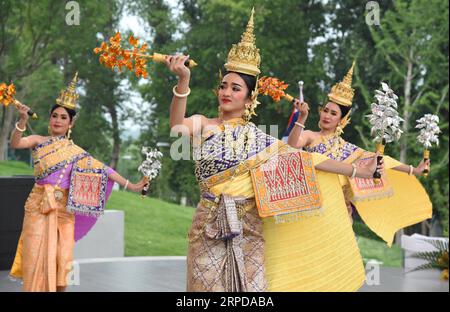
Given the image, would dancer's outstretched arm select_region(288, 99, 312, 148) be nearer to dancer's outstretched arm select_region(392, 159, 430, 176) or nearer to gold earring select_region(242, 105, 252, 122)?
dancer's outstretched arm select_region(392, 159, 430, 176)

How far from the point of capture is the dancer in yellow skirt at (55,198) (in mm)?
6918

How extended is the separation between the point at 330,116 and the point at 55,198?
2294 mm

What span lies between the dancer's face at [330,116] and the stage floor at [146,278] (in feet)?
8.69

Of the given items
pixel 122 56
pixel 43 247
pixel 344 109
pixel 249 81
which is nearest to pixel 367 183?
pixel 344 109

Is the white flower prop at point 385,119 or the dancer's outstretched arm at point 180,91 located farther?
the white flower prop at point 385,119

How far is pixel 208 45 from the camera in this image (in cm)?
2194

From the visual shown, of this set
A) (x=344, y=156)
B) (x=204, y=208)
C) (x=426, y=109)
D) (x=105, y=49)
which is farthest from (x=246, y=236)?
(x=426, y=109)

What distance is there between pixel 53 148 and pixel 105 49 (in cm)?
310

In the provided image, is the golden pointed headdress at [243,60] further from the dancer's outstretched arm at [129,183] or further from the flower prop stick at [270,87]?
the dancer's outstretched arm at [129,183]

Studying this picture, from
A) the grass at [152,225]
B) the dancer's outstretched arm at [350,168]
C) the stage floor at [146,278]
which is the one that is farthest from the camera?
the grass at [152,225]

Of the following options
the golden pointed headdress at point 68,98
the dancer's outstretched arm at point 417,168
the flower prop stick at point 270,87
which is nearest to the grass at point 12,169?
the golden pointed headdress at point 68,98

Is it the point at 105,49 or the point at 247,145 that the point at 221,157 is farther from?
the point at 105,49

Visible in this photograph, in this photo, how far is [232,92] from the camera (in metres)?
4.70

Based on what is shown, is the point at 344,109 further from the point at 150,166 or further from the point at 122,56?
the point at 122,56
